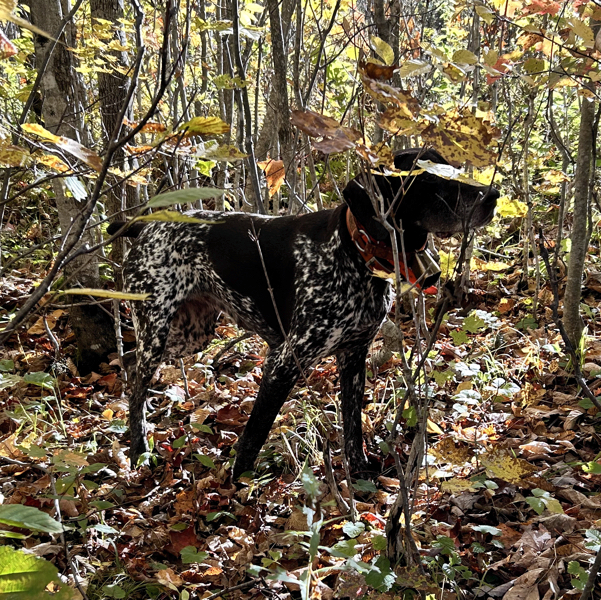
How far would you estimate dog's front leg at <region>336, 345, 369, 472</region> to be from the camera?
345 cm

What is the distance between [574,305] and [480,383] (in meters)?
0.79

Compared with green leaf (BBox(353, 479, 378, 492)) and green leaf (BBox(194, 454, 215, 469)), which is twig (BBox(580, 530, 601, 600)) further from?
green leaf (BBox(194, 454, 215, 469))

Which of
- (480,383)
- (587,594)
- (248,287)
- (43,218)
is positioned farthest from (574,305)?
(43,218)

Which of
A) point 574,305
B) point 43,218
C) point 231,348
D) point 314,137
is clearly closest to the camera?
point 314,137

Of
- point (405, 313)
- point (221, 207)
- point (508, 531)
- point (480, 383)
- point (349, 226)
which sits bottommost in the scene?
point (508, 531)

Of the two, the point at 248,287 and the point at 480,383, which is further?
the point at 480,383

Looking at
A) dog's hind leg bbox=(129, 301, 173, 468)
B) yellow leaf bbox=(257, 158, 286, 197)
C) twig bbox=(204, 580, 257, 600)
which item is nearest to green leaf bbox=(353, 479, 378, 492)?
twig bbox=(204, 580, 257, 600)

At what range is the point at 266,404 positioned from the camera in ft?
10.7

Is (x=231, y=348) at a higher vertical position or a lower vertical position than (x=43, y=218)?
lower

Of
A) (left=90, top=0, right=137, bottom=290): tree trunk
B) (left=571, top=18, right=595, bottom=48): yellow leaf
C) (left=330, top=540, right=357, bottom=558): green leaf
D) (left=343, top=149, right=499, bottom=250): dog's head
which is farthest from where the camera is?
(left=90, top=0, right=137, bottom=290): tree trunk

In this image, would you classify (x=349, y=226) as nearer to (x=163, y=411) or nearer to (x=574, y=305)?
(x=574, y=305)

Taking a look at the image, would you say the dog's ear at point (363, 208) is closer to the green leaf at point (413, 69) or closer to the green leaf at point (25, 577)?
the green leaf at point (413, 69)

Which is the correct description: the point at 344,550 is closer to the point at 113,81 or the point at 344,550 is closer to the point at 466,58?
the point at 466,58

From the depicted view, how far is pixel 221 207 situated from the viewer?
18.0 feet
